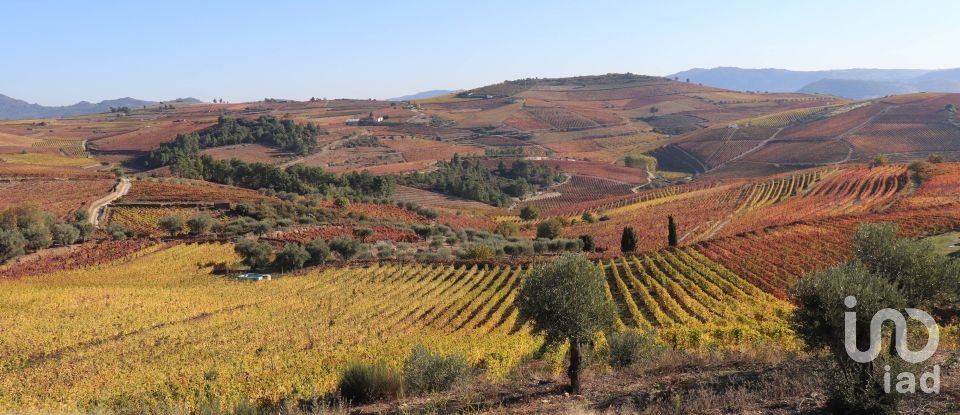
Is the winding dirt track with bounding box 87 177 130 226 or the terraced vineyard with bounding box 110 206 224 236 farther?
the winding dirt track with bounding box 87 177 130 226

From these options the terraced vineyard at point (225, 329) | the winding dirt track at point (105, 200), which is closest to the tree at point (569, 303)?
the terraced vineyard at point (225, 329)

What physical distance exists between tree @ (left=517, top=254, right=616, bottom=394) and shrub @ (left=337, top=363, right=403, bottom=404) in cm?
417

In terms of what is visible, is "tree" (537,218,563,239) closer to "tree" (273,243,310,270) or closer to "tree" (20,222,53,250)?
"tree" (273,243,310,270)

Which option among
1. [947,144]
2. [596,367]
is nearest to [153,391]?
[596,367]

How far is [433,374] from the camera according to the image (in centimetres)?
1680

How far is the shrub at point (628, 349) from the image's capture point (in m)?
18.2

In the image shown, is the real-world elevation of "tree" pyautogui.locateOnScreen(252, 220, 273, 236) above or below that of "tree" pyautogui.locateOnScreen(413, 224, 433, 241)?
above

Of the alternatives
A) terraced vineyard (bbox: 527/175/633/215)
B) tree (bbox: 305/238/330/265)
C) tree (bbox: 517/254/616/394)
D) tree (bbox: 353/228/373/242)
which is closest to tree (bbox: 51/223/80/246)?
tree (bbox: 305/238/330/265)

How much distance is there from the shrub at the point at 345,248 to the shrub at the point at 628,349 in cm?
3639

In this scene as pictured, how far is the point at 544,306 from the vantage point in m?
16.3

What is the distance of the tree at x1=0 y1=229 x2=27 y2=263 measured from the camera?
47188 millimetres

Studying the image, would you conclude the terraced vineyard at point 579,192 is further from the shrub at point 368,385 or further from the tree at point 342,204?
the shrub at point 368,385

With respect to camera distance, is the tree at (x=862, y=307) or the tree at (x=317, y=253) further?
the tree at (x=317, y=253)

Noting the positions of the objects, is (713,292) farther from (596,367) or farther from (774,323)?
(596,367)
